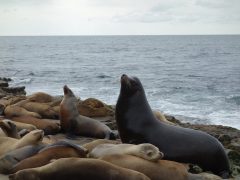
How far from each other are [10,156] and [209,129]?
771 cm

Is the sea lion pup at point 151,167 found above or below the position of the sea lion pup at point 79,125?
above

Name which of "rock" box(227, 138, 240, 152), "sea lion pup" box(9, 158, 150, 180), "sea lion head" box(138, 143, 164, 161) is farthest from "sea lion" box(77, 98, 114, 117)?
"sea lion pup" box(9, 158, 150, 180)

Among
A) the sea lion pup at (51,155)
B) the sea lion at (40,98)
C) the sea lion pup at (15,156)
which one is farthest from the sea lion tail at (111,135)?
the sea lion at (40,98)

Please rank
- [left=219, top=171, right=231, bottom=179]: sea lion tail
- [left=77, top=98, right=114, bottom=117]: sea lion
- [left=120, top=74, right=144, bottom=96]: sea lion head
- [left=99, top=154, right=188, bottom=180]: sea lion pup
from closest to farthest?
1. [left=99, top=154, right=188, bottom=180]: sea lion pup
2. [left=219, top=171, right=231, bottom=179]: sea lion tail
3. [left=120, top=74, right=144, bottom=96]: sea lion head
4. [left=77, top=98, right=114, bottom=117]: sea lion

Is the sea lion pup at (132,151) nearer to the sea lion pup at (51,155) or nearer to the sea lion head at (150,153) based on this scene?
the sea lion head at (150,153)

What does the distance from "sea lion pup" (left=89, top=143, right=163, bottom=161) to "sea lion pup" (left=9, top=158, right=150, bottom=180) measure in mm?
619

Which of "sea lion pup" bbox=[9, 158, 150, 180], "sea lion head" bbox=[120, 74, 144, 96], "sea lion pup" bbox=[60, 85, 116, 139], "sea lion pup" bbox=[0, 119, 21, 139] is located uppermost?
"sea lion head" bbox=[120, 74, 144, 96]

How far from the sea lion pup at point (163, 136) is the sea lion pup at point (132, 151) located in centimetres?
89

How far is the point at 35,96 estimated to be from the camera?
1088 cm

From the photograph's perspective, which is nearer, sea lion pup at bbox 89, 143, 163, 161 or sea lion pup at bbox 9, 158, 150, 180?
sea lion pup at bbox 9, 158, 150, 180

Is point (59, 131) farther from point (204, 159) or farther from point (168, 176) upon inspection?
point (168, 176)

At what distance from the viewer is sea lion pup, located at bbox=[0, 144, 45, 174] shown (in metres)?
5.07

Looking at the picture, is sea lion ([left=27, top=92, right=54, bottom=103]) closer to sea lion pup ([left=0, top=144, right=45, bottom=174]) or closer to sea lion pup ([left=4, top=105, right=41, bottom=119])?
sea lion pup ([left=4, top=105, right=41, bottom=119])

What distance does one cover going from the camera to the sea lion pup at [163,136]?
6.05 metres
